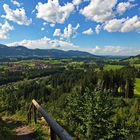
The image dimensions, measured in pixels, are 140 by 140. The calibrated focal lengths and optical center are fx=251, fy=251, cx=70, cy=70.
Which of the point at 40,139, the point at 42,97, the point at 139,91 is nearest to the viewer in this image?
the point at 40,139

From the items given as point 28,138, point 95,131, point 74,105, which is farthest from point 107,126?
point 28,138

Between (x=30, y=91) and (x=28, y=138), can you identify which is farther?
(x=30, y=91)

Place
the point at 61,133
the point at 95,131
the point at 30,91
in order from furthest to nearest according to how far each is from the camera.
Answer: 1. the point at 30,91
2. the point at 95,131
3. the point at 61,133

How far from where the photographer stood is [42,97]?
163 m

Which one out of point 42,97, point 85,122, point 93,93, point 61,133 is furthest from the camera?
point 42,97

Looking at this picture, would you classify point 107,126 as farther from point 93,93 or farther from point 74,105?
point 74,105

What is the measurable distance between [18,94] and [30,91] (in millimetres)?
12701

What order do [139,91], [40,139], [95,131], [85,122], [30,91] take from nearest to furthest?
1. [40,139]
2. [95,131]
3. [85,122]
4. [139,91]
5. [30,91]

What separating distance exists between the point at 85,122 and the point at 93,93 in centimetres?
913

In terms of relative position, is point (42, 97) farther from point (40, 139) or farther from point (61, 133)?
point (61, 133)

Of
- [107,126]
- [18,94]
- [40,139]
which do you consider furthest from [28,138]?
[18,94]

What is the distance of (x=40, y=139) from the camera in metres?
17.5

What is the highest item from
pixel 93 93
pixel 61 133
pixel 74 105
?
pixel 61 133

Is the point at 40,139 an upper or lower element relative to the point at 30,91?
upper
